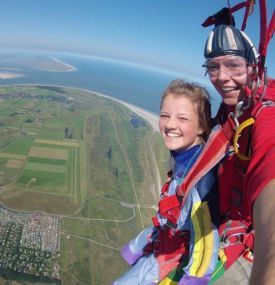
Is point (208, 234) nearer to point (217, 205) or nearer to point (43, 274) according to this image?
point (217, 205)

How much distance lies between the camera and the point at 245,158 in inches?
50.6

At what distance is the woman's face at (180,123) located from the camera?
1958mm

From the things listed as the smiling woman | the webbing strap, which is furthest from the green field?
the webbing strap

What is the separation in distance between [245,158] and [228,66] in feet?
2.16

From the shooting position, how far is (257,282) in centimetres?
59

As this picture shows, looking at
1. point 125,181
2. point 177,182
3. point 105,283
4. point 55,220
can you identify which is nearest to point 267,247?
point 177,182

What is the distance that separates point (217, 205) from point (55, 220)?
1926 centimetres

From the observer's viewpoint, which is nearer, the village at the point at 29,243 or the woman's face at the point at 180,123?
the woman's face at the point at 180,123

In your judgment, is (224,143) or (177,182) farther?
(177,182)

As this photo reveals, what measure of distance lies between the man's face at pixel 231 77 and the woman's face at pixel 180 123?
248mm

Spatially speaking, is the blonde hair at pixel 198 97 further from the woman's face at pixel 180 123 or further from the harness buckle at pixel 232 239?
the harness buckle at pixel 232 239

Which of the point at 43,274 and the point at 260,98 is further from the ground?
the point at 260,98

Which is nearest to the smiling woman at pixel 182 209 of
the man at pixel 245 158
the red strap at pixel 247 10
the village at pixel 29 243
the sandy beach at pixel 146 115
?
the man at pixel 245 158

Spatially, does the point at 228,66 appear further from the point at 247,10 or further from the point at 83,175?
the point at 83,175
